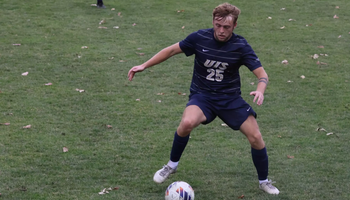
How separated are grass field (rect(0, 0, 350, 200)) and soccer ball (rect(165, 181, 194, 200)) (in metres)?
0.31

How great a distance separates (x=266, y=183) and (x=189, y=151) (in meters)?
1.48

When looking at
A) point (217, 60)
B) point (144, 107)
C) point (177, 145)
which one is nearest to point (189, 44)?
point (217, 60)

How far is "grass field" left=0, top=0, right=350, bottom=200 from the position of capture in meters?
5.72

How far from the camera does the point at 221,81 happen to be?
537cm

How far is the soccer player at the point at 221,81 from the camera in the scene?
5.16 metres

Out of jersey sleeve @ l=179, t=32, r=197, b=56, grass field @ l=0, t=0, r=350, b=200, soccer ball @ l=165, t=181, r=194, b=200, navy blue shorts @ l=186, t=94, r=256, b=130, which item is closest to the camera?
soccer ball @ l=165, t=181, r=194, b=200

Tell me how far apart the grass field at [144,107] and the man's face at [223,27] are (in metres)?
1.71

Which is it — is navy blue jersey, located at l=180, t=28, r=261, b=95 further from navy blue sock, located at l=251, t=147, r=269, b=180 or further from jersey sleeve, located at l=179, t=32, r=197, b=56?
navy blue sock, located at l=251, t=147, r=269, b=180

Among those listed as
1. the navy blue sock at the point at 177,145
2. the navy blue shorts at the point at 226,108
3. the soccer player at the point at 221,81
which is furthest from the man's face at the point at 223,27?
the navy blue sock at the point at 177,145

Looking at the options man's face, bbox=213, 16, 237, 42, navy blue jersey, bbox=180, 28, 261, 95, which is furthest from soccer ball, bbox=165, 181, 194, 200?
man's face, bbox=213, 16, 237, 42

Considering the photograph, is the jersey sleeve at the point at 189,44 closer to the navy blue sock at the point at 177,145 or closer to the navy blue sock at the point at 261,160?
the navy blue sock at the point at 177,145

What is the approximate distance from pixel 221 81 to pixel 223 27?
62 centimetres

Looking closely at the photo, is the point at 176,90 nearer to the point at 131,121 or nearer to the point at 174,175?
the point at 131,121

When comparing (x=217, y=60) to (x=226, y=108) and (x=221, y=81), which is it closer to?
(x=221, y=81)
